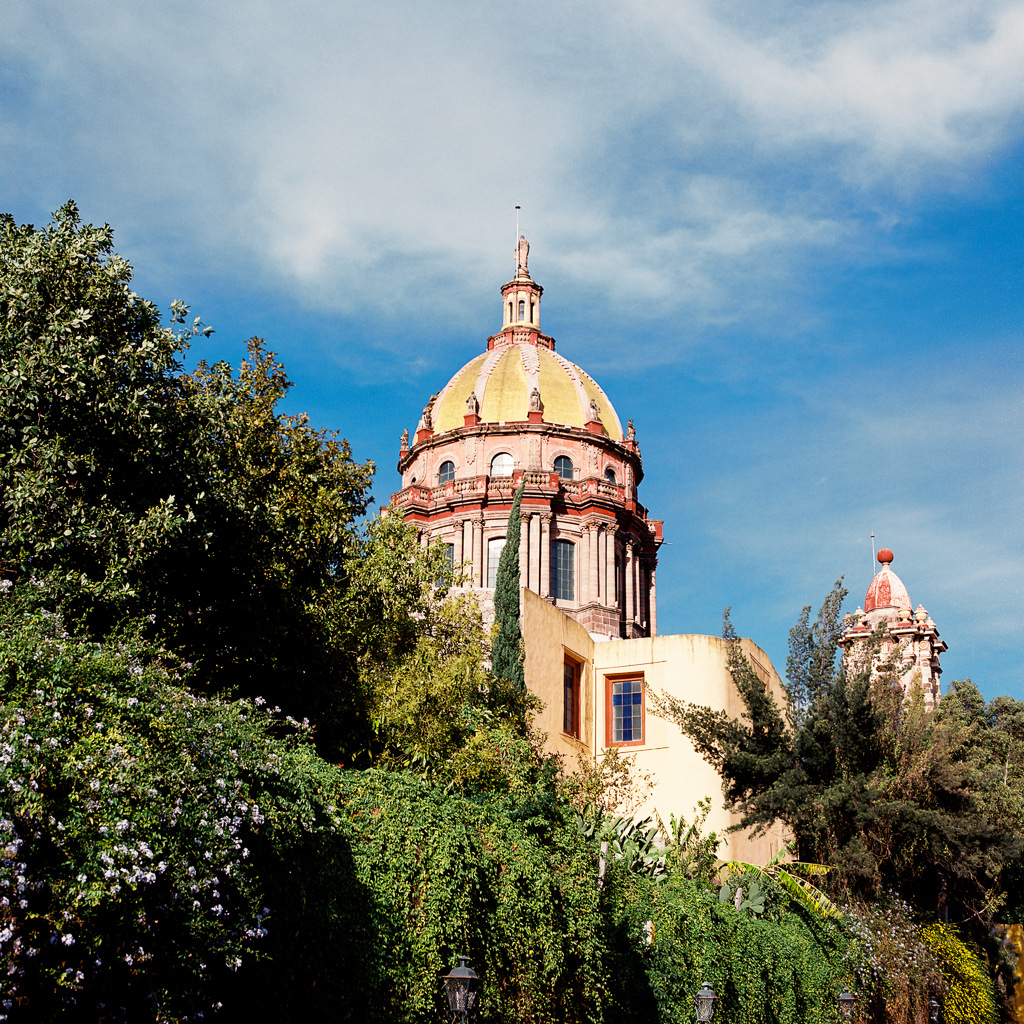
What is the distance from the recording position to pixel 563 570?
4759cm

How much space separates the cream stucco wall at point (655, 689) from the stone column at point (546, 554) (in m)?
15.7

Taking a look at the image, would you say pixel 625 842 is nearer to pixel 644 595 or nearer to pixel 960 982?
pixel 960 982

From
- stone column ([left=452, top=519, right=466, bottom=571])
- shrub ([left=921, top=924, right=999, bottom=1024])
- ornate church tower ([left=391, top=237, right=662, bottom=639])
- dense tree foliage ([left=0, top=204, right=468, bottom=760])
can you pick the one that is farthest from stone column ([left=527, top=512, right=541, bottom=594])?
dense tree foliage ([left=0, top=204, right=468, bottom=760])

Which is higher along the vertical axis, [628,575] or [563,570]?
[628,575]

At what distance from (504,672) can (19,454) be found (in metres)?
13.9

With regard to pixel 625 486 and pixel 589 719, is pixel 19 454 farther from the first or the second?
pixel 625 486

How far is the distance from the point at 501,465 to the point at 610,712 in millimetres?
20751

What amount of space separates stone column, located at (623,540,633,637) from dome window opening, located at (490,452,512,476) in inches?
237

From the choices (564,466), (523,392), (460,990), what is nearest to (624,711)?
(460,990)

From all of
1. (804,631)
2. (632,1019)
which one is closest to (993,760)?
(804,631)

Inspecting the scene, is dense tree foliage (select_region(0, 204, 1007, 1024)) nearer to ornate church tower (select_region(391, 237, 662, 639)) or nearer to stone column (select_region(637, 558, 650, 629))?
ornate church tower (select_region(391, 237, 662, 639))

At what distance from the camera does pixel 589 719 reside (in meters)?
28.9

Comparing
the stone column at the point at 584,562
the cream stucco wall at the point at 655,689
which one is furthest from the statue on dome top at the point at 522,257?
the cream stucco wall at the point at 655,689

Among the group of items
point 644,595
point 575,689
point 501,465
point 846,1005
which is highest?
point 501,465
